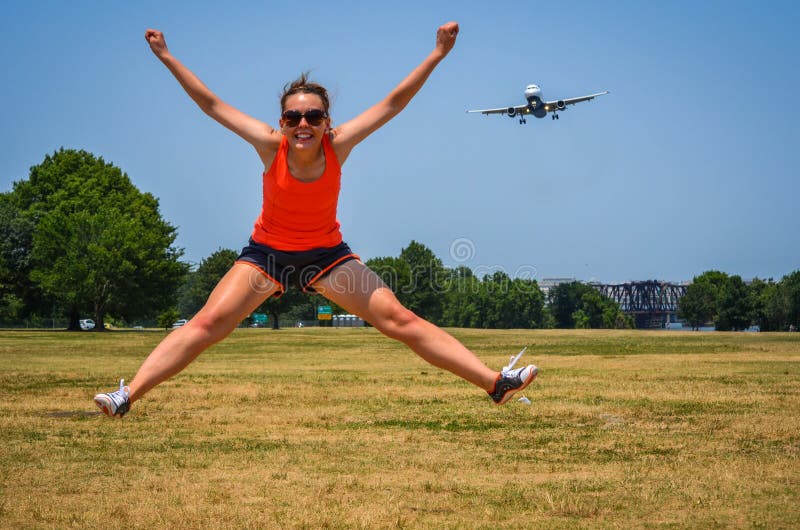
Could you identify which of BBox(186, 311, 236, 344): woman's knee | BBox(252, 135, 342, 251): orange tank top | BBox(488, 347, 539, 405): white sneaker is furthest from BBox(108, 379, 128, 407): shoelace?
BBox(488, 347, 539, 405): white sneaker

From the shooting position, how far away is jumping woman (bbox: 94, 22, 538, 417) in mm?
6656

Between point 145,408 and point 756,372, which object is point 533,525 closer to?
point 145,408

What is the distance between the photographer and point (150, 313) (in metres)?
82.4

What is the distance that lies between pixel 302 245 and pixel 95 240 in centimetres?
7012

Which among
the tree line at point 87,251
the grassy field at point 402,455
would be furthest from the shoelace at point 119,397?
the tree line at point 87,251

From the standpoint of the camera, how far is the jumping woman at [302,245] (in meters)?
6.66

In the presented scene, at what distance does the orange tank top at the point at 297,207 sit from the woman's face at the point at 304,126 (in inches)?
3.1

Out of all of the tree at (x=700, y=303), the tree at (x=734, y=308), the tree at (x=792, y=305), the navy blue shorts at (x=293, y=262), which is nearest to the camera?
the navy blue shorts at (x=293, y=262)

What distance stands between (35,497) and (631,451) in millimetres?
7771

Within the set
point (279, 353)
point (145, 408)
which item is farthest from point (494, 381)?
point (279, 353)

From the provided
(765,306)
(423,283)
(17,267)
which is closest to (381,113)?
(17,267)

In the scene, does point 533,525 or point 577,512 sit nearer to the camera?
point 533,525

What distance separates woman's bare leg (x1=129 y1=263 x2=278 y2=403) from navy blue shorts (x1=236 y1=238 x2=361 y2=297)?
6.6 inches

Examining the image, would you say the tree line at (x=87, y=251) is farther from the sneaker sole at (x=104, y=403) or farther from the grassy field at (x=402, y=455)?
the sneaker sole at (x=104, y=403)
